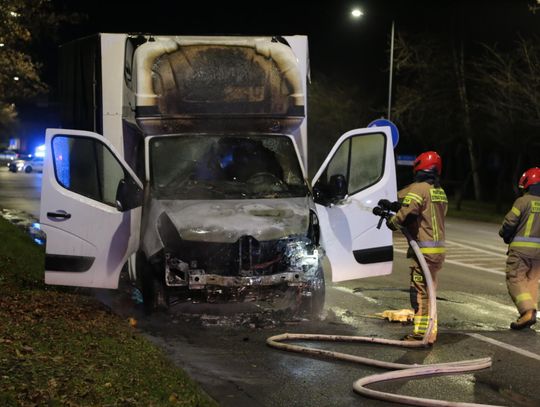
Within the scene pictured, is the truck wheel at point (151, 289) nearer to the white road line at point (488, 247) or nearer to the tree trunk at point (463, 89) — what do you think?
the white road line at point (488, 247)

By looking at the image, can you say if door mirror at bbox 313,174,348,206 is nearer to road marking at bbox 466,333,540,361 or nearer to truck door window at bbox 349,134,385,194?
truck door window at bbox 349,134,385,194

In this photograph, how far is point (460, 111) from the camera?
3159 cm

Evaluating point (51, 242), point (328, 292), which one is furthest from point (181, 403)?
point (328, 292)

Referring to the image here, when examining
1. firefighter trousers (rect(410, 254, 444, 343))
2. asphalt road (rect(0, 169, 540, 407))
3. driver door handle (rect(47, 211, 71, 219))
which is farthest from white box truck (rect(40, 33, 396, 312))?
firefighter trousers (rect(410, 254, 444, 343))

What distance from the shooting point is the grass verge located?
14.4ft

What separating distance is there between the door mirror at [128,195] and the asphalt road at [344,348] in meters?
1.16

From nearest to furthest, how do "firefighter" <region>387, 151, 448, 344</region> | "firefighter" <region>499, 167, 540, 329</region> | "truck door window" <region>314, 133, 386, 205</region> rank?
"firefighter" <region>387, 151, 448, 344</region>, "firefighter" <region>499, 167, 540, 329</region>, "truck door window" <region>314, 133, 386, 205</region>

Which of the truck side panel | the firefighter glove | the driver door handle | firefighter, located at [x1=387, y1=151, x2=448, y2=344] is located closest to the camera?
firefighter, located at [x1=387, y1=151, x2=448, y2=344]

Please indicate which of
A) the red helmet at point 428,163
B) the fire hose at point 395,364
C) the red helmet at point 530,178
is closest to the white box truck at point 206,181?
the fire hose at point 395,364

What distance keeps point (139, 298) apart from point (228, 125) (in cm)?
221

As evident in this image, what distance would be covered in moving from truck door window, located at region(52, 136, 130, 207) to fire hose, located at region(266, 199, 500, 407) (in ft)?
8.42

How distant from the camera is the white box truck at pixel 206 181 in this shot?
6.80 m

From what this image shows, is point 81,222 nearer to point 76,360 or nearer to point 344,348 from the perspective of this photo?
point 76,360

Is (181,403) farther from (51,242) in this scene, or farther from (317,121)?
(317,121)
